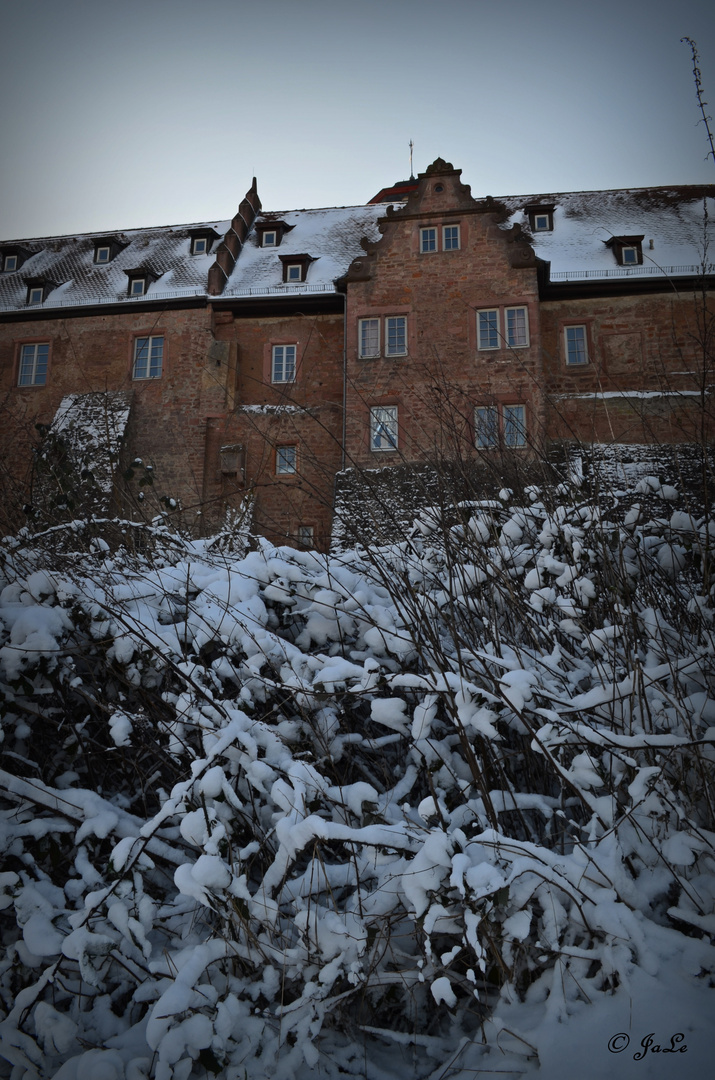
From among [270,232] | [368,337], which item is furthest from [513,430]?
[270,232]

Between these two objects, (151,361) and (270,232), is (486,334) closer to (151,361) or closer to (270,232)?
(270,232)

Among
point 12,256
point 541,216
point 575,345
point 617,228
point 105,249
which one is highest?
point 12,256

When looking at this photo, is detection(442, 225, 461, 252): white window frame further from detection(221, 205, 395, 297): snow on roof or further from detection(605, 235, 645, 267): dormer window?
detection(605, 235, 645, 267): dormer window

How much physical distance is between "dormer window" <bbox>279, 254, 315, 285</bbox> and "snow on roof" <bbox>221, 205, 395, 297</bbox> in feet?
0.52

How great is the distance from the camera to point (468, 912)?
2.13 metres

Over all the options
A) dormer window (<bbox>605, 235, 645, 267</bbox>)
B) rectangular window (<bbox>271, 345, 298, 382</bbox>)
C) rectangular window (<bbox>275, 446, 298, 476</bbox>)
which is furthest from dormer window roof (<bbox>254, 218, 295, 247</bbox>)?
dormer window (<bbox>605, 235, 645, 267</bbox>)

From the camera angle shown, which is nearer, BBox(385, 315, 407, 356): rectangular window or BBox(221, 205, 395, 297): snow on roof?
BBox(385, 315, 407, 356): rectangular window

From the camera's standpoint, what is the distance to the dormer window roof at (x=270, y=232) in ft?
80.6

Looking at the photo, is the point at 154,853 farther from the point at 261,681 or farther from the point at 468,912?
the point at 468,912

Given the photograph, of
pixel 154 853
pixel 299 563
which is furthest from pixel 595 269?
pixel 154 853

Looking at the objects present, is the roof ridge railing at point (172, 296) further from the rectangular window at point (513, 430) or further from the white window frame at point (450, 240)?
the rectangular window at point (513, 430)

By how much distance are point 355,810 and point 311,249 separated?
23458mm

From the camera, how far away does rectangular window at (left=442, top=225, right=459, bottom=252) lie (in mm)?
20859

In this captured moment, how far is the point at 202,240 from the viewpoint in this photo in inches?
963
